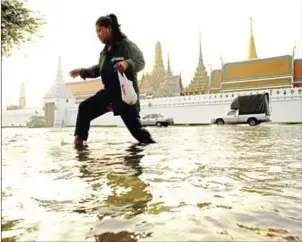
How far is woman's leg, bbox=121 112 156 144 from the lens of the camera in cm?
352

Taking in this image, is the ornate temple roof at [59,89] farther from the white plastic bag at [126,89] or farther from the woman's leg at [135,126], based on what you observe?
the white plastic bag at [126,89]

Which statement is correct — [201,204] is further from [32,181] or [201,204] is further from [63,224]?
[32,181]

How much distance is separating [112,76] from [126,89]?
0.26m

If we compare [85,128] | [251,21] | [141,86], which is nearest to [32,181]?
[85,128]

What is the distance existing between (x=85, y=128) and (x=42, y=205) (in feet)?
8.64

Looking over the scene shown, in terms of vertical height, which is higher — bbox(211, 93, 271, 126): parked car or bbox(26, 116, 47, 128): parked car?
bbox(211, 93, 271, 126): parked car

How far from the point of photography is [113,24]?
3.54m

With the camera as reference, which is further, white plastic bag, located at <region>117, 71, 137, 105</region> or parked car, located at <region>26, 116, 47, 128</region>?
parked car, located at <region>26, 116, 47, 128</region>

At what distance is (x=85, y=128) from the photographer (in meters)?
3.61

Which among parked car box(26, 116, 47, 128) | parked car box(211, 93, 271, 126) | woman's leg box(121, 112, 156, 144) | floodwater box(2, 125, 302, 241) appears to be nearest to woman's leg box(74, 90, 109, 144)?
woman's leg box(121, 112, 156, 144)

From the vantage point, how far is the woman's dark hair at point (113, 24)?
3.45 meters

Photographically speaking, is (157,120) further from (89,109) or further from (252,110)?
(89,109)

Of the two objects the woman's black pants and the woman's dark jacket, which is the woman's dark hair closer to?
the woman's dark jacket


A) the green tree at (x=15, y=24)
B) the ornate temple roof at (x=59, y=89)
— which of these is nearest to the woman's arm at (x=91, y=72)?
the green tree at (x=15, y=24)
